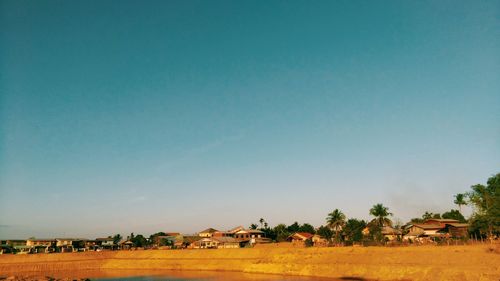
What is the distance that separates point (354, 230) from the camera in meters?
91.8

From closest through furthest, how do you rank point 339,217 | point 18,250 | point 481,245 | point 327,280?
point 481,245
point 327,280
point 339,217
point 18,250

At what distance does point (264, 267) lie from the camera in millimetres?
74375

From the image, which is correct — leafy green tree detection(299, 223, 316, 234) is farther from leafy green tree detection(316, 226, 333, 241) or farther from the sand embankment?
the sand embankment

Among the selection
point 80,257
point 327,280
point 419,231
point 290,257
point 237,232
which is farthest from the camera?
point 237,232

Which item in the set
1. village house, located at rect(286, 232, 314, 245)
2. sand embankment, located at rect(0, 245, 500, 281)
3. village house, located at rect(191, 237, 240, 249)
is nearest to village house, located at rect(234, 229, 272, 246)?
village house, located at rect(191, 237, 240, 249)

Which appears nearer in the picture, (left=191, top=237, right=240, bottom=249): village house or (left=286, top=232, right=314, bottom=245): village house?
(left=286, top=232, right=314, bottom=245): village house

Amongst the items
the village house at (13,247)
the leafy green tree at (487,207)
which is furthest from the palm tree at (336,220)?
the village house at (13,247)

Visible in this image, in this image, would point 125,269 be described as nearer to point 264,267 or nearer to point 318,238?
point 264,267

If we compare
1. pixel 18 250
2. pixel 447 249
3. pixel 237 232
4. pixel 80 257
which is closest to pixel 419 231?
pixel 447 249

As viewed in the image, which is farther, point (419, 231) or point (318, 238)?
point (318, 238)

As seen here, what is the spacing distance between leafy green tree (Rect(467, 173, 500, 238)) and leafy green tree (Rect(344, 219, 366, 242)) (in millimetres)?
22701

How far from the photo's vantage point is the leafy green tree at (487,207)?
2564 inches

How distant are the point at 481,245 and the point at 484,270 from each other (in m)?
10.2

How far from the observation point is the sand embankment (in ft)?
169
